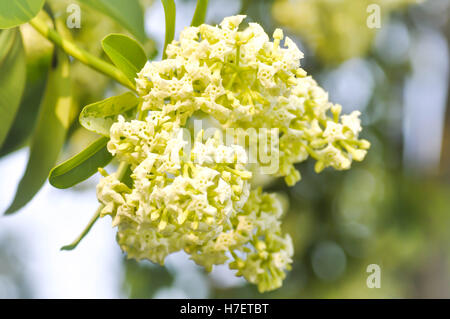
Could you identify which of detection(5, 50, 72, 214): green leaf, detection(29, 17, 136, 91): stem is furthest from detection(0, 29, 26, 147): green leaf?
detection(29, 17, 136, 91): stem

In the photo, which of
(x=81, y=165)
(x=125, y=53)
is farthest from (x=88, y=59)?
(x=81, y=165)

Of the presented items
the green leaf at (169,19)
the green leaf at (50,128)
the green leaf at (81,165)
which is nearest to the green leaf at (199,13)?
the green leaf at (169,19)

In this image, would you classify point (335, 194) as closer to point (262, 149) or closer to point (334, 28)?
point (334, 28)

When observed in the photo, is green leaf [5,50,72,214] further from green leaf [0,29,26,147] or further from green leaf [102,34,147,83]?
green leaf [102,34,147,83]

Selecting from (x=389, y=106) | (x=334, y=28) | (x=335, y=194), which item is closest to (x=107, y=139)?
(x=334, y=28)

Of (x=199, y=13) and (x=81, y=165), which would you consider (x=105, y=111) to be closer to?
(x=81, y=165)

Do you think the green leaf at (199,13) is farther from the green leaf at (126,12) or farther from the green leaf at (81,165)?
the green leaf at (81,165)
